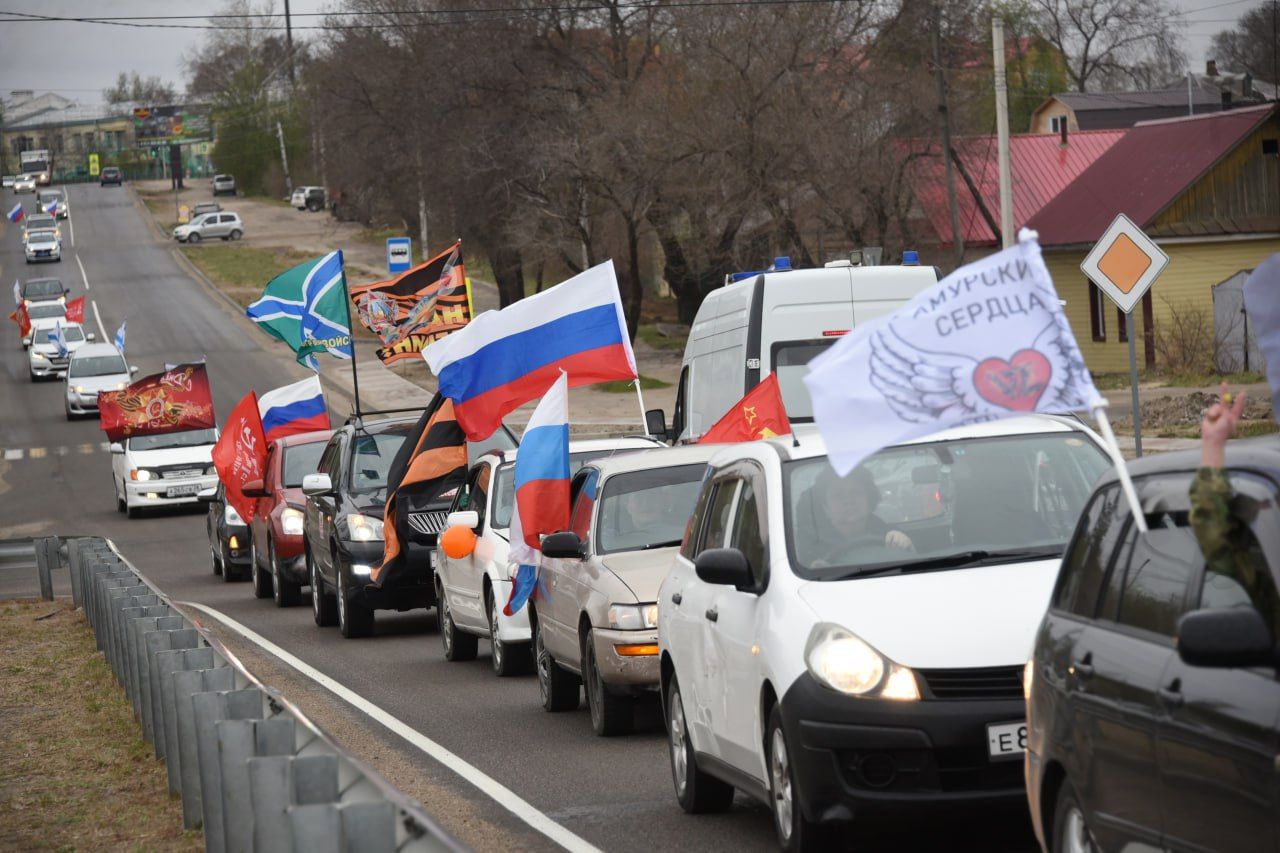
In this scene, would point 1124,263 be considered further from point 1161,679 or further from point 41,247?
point 41,247

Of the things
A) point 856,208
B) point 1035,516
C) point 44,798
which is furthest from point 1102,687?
point 856,208

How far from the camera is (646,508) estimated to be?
Result: 12.0 m

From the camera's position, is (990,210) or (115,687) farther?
(990,210)

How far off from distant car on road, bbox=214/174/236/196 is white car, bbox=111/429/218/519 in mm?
101149

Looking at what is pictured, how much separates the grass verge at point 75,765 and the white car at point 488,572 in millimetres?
2806

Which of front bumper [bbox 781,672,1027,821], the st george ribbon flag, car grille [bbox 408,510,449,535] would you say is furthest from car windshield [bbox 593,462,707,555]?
the st george ribbon flag

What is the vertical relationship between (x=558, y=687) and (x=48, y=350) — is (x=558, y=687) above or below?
below

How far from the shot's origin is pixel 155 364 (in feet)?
186

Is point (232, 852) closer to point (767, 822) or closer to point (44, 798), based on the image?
point (767, 822)

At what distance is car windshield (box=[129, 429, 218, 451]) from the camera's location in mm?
33750

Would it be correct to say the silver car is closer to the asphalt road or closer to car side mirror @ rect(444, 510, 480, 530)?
the asphalt road

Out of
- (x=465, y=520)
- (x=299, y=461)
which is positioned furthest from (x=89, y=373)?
(x=465, y=520)

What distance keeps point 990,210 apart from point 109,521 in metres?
29.0

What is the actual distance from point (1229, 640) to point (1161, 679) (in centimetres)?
67
